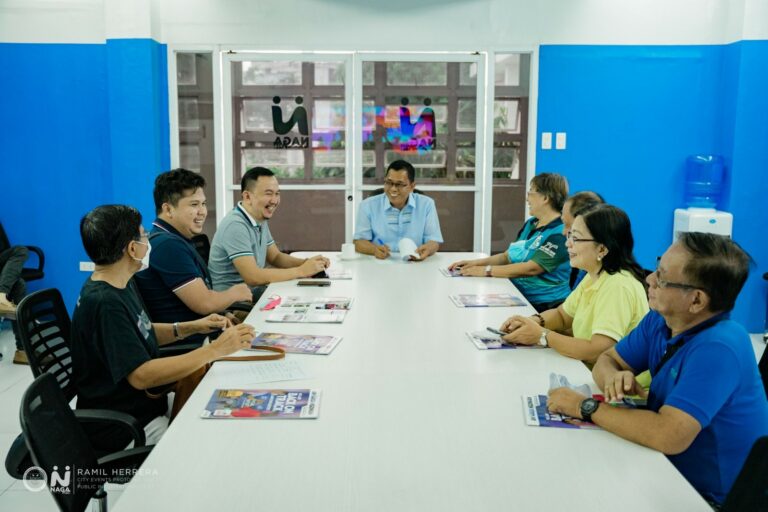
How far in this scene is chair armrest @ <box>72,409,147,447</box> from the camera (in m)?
2.15

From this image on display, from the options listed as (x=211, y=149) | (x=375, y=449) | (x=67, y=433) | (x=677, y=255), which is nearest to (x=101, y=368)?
(x=67, y=433)

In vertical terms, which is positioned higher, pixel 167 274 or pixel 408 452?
pixel 167 274

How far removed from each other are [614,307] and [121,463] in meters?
1.64

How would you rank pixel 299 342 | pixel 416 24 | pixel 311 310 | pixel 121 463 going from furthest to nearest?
pixel 416 24, pixel 311 310, pixel 299 342, pixel 121 463

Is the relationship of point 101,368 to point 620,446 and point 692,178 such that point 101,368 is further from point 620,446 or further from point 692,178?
point 692,178

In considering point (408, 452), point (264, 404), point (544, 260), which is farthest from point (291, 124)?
point (408, 452)

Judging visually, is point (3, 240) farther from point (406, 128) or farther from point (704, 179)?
point (704, 179)

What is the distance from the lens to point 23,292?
17.1 ft

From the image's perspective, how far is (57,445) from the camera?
178 centimetres

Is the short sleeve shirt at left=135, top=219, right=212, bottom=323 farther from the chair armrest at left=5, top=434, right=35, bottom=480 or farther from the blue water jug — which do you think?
the blue water jug

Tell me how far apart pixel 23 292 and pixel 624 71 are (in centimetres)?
483

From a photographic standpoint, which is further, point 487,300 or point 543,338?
point 487,300

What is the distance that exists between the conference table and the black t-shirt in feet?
0.86

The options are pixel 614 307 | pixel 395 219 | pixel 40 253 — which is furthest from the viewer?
pixel 40 253
